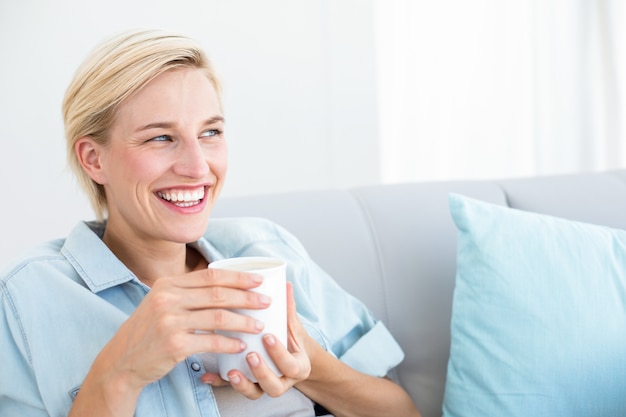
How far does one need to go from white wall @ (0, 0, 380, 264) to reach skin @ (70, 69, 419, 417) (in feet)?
4.64

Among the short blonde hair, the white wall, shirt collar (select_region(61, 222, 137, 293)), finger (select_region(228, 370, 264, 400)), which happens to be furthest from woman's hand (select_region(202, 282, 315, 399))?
the white wall

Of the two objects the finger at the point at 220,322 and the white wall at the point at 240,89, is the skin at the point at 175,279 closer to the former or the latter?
the finger at the point at 220,322

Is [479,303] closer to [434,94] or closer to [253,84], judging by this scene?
[253,84]

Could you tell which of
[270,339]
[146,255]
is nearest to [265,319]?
[270,339]

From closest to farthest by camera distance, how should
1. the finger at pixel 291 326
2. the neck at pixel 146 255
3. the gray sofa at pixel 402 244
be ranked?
the finger at pixel 291 326 → the neck at pixel 146 255 → the gray sofa at pixel 402 244

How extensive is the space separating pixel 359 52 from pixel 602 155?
1268 mm

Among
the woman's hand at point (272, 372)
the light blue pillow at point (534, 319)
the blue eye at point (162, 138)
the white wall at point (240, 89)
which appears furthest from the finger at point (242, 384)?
the white wall at point (240, 89)

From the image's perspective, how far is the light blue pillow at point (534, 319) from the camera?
1.44 m

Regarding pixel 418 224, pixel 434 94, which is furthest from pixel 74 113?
pixel 434 94

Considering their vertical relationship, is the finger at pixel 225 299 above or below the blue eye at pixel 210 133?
below

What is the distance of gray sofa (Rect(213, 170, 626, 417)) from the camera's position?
5.35 ft

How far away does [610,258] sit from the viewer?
5.06 ft

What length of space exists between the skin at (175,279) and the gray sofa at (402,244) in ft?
0.46

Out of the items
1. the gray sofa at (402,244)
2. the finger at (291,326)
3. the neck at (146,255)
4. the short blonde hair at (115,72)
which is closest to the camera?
the finger at (291,326)
